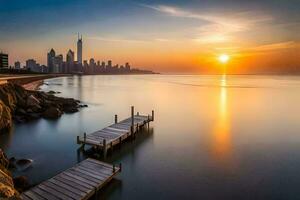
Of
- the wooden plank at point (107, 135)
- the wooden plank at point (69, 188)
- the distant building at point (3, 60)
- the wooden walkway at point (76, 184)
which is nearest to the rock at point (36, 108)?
the wooden plank at point (107, 135)

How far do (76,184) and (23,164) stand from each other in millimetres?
6503

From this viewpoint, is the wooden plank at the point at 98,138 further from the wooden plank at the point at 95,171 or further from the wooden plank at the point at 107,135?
the wooden plank at the point at 95,171

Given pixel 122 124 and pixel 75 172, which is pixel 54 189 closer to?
pixel 75 172

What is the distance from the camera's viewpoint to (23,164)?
14891 millimetres

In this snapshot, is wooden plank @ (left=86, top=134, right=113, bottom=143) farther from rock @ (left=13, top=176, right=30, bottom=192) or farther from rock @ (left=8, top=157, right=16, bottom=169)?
rock @ (left=13, top=176, right=30, bottom=192)

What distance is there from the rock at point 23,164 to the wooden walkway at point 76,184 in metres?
4.57

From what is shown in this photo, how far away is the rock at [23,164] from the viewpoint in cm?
1438

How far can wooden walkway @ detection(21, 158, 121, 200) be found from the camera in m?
9.76

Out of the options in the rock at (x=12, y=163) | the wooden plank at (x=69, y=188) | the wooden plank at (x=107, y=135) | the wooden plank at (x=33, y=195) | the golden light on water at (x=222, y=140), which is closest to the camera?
the wooden plank at (x=33, y=195)

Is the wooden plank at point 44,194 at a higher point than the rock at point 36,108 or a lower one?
lower

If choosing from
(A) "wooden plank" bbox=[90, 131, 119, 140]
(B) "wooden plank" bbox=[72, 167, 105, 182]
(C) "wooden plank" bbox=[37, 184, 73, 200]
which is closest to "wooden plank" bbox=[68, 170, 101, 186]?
(B) "wooden plank" bbox=[72, 167, 105, 182]

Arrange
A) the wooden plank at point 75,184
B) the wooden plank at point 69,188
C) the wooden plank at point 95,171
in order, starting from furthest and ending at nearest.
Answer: the wooden plank at point 95,171
the wooden plank at point 75,184
the wooden plank at point 69,188

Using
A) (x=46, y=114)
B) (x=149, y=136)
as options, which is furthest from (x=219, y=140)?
(x=46, y=114)

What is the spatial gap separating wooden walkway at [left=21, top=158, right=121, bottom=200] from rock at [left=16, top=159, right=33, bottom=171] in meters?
4.57
